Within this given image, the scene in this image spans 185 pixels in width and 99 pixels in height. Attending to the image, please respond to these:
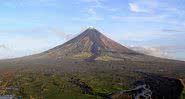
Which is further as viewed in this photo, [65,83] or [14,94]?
[65,83]

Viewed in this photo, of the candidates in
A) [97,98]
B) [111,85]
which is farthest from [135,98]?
[111,85]

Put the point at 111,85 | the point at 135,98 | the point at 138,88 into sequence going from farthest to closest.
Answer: the point at 111,85
the point at 138,88
the point at 135,98

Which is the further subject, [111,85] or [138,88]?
[111,85]

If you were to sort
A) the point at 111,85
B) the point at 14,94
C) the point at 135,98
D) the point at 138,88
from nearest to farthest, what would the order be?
the point at 135,98 → the point at 14,94 → the point at 138,88 → the point at 111,85

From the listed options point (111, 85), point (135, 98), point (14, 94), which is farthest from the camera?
point (111, 85)

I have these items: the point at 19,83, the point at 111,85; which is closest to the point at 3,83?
the point at 19,83

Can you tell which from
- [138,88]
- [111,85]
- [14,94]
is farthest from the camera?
[111,85]

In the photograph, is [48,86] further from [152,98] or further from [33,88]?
[152,98]

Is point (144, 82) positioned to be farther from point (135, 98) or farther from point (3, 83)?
point (3, 83)

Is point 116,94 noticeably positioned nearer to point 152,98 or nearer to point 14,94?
point 152,98
